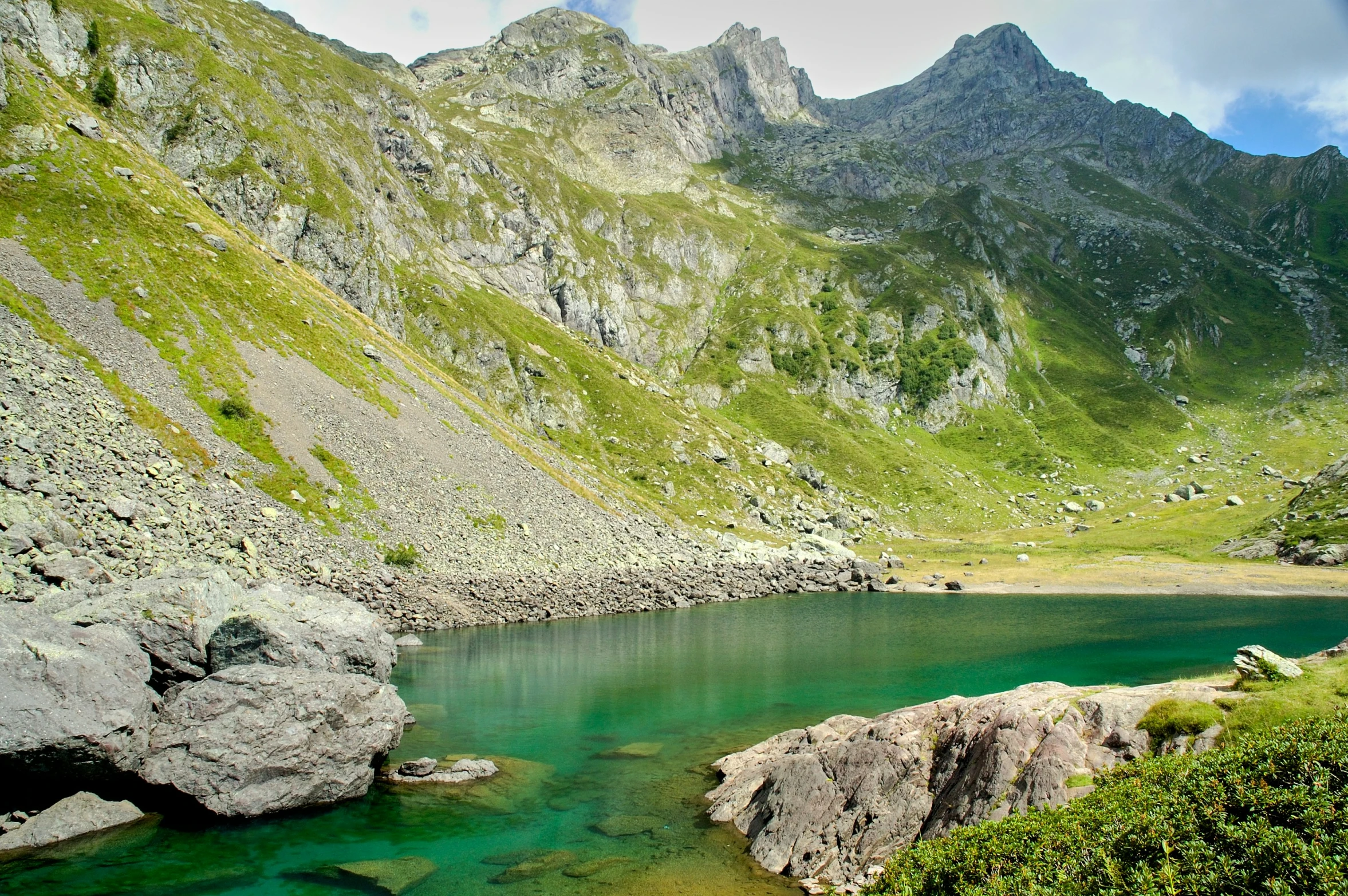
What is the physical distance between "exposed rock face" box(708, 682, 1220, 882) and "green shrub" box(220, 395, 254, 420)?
65226 mm

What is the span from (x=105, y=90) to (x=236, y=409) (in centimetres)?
9554

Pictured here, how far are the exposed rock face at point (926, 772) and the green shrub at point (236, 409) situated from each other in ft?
214

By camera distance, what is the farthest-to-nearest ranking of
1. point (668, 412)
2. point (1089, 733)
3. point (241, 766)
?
point (668, 412) → point (241, 766) → point (1089, 733)

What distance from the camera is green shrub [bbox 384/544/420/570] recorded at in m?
66.4

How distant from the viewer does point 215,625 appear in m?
31.3

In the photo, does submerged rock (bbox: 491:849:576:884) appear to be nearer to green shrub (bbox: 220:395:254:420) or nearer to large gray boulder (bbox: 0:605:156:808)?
large gray boulder (bbox: 0:605:156:808)

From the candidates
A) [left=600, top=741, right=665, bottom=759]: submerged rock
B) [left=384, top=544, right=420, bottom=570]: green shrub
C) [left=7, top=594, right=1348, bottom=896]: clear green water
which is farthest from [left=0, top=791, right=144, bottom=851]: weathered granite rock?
[left=384, top=544, right=420, bottom=570]: green shrub

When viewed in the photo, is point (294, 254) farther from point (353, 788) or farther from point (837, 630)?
point (353, 788)

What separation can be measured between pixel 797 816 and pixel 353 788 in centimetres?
1649

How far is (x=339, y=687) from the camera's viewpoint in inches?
1117

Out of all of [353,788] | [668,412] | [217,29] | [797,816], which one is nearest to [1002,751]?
[797,816]

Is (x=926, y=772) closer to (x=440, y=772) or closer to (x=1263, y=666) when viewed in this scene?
(x=1263, y=666)

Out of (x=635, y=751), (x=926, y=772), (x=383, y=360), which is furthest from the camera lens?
(x=383, y=360)

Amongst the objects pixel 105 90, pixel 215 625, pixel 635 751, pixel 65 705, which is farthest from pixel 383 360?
pixel 635 751
